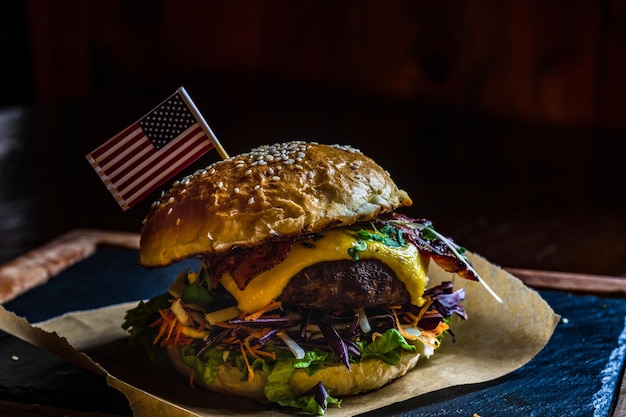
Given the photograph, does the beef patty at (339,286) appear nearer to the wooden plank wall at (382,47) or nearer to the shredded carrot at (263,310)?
the shredded carrot at (263,310)

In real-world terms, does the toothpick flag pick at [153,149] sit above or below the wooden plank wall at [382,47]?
above

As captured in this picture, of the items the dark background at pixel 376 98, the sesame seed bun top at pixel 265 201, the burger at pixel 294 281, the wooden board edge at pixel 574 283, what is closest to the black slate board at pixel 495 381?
the wooden board edge at pixel 574 283

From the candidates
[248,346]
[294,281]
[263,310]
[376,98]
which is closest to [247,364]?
[248,346]

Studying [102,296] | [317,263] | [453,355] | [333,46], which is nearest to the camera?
[317,263]

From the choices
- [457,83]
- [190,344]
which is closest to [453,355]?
[190,344]

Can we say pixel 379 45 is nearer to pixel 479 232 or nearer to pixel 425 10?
pixel 425 10

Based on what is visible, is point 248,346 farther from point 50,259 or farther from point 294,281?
point 50,259
